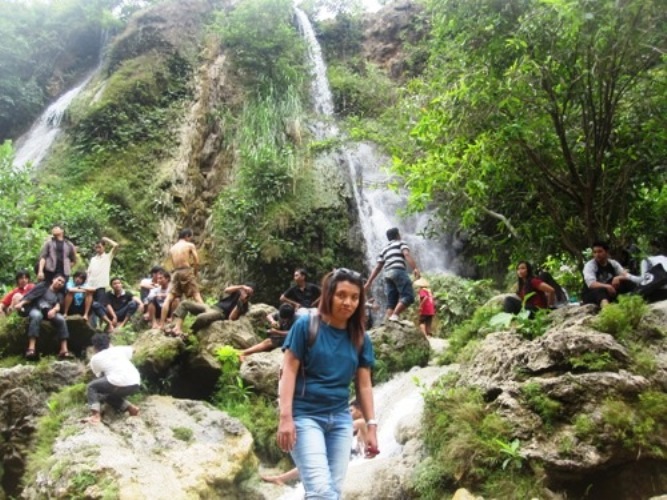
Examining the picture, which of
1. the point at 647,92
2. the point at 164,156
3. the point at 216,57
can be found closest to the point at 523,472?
the point at 647,92

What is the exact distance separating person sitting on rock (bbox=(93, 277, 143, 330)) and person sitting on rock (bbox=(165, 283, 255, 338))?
1.97 meters

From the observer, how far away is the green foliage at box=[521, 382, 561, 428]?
5078mm

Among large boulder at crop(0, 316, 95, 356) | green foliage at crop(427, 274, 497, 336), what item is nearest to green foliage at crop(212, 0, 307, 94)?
green foliage at crop(427, 274, 497, 336)

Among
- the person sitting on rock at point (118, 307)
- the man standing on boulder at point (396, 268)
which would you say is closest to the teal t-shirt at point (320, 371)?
the man standing on boulder at point (396, 268)

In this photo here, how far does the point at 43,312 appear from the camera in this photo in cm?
864

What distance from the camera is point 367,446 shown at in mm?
3299

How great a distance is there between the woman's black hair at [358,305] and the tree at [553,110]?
3.94 m

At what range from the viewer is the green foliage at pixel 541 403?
5.08 metres

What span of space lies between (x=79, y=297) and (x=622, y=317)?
317 inches

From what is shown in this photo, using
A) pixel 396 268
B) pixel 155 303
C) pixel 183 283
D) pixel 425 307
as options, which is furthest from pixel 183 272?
pixel 425 307

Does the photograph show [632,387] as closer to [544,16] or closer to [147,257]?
[544,16]

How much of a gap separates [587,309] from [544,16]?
3.20 m

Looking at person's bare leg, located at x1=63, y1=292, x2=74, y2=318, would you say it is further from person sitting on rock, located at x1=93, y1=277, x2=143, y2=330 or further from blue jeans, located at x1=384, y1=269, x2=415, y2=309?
blue jeans, located at x1=384, y1=269, x2=415, y2=309

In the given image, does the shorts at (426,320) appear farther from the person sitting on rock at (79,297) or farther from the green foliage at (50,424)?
the green foliage at (50,424)
